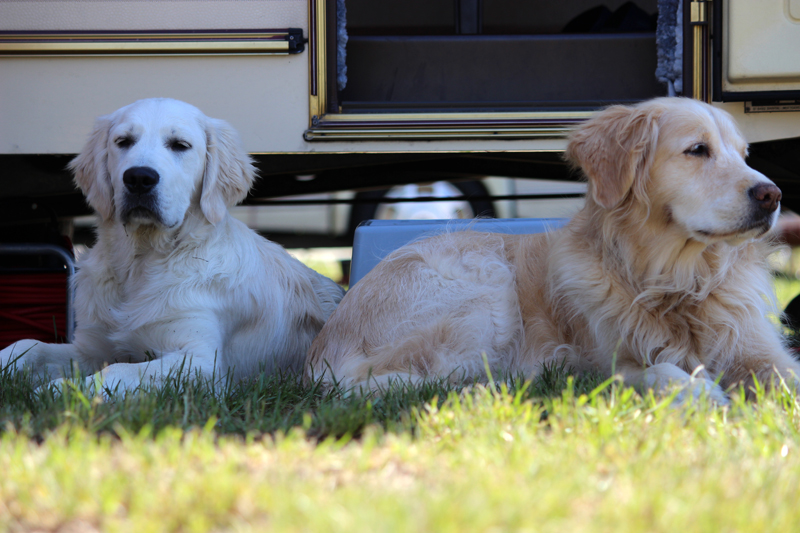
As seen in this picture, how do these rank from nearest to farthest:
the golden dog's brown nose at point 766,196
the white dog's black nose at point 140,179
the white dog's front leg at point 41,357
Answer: the golden dog's brown nose at point 766,196 → the white dog's black nose at point 140,179 → the white dog's front leg at point 41,357

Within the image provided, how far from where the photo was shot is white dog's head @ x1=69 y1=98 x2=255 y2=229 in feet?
8.59

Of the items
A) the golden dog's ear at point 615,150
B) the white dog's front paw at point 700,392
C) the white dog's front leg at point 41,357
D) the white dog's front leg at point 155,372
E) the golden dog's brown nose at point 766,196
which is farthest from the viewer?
the white dog's front leg at point 41,357

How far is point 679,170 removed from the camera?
7.66 feet

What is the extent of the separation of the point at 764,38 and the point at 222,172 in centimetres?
269

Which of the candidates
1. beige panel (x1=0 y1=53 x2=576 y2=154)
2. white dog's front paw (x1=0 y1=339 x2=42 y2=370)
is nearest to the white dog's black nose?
white dog's front paw (x1=0 y1=339 x2=42 y2=370)

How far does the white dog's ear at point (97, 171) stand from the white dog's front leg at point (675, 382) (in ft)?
6.93

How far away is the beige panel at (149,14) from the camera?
3.52 metres

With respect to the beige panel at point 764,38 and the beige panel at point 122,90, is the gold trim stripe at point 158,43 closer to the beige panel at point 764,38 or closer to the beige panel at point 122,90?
the beige panel at point 122,90

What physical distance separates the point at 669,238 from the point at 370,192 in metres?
3.42

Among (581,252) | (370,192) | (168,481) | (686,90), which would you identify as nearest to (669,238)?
(581,252)

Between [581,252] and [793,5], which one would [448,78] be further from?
[581,252]

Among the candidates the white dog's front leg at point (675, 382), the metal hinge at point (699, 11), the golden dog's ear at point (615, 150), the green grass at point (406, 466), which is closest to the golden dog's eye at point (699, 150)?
the golden dog's ear at point (615, 150)

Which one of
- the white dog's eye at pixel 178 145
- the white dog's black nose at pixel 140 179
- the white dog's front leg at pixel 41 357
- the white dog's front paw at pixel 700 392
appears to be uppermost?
the white dog's eye at pixel 178 145

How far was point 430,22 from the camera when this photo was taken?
6613mm
